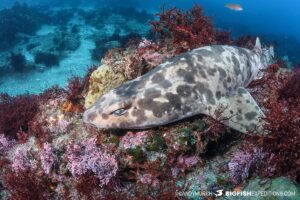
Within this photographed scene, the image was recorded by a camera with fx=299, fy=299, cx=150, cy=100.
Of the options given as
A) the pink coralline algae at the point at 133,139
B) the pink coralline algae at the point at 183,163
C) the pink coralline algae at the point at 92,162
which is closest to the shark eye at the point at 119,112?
the pink coralline algae at the point at 133,139

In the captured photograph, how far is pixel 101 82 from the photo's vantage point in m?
7.35

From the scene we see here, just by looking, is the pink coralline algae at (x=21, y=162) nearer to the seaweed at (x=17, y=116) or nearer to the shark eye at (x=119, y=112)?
the seaweed at (x=17, y=116)

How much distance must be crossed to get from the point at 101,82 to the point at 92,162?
222 cm

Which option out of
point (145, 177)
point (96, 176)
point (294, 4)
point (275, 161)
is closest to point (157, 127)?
point (145, 177)

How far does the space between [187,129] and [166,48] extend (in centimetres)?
350

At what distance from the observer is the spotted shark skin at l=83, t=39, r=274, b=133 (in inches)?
216

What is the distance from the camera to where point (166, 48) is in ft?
28.3

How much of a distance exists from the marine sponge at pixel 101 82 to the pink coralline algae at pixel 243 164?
3.33 m

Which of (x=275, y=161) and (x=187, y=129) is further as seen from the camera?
(x=187, y=129)

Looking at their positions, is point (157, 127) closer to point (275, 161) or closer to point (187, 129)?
point (187, 129)

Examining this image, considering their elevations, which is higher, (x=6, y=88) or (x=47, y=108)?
(x=47, y=108)

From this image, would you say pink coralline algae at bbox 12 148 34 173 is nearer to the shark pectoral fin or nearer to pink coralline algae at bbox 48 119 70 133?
pink coralline algae at bbox 48 119 70 133

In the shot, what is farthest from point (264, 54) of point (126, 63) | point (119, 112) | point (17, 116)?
point (17, 116)

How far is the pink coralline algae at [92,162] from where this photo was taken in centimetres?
578
